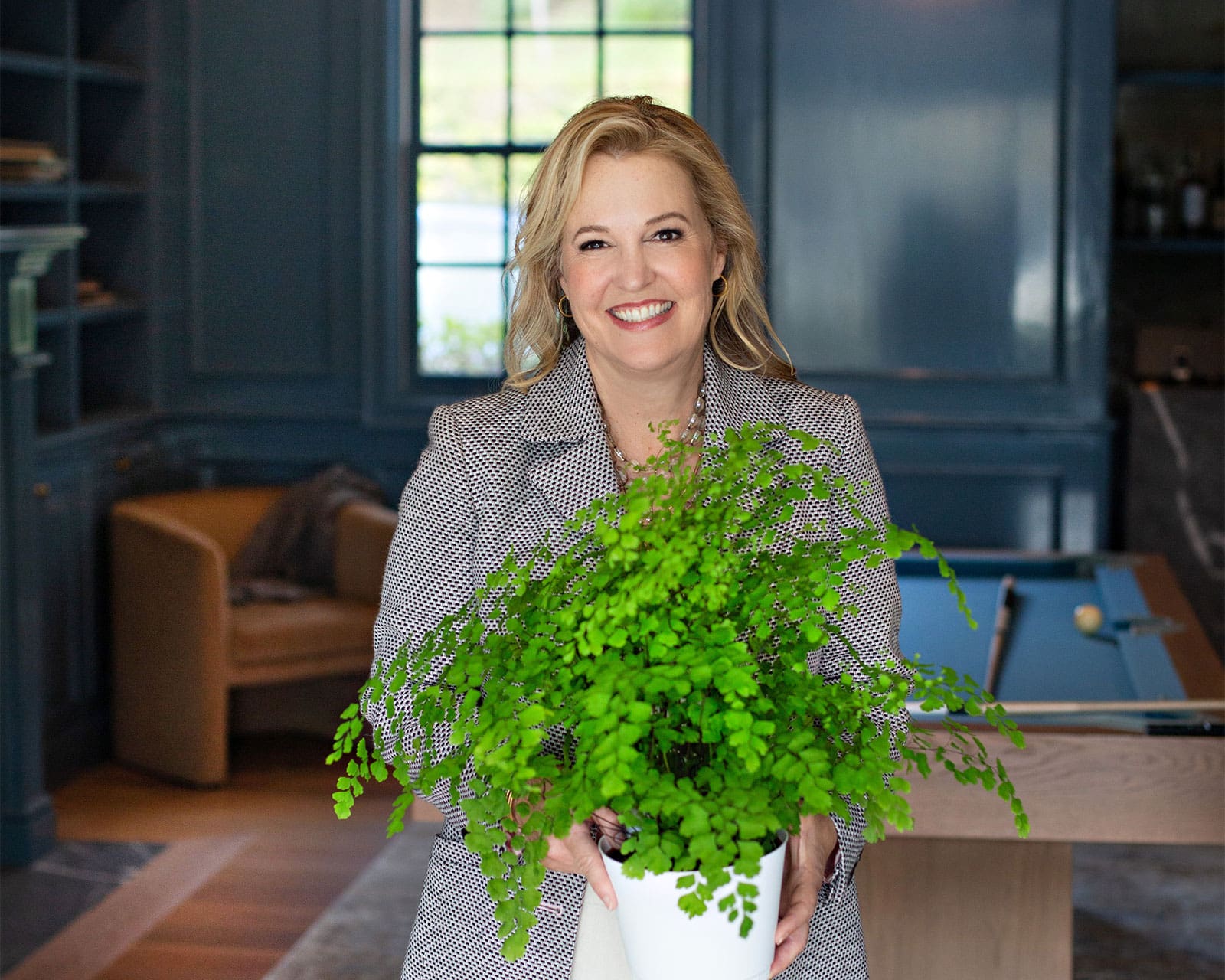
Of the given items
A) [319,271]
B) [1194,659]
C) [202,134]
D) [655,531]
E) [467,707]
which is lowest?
[1194,659]

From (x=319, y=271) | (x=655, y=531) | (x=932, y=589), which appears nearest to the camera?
(x=655, y=531)

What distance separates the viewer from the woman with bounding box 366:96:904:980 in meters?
1.53

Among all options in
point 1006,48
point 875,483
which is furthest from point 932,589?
point 1006,48

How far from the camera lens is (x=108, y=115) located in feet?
17.3

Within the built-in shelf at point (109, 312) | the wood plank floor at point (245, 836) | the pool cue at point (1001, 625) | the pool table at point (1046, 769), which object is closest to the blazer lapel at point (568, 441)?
the pool table at point (1046, 769)

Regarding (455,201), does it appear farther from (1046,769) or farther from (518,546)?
(518,546)

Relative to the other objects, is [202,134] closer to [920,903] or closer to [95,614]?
[95,614]

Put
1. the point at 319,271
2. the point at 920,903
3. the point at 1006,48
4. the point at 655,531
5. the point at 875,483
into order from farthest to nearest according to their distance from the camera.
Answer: the point at 319,271, the point at 1006,48, the point at 920,903, the point at 875,483, the point at 655,531

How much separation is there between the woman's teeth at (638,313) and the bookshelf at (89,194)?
330cm

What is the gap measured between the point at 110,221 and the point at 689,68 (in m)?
2.07

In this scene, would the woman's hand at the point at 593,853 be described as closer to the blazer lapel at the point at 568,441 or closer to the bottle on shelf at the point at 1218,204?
the blazer lapel at the point at 568,441

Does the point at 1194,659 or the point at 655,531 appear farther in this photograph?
the point at 1194,659

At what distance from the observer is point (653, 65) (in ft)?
17.7

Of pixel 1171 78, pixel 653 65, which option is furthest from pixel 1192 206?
pixel 653 65
